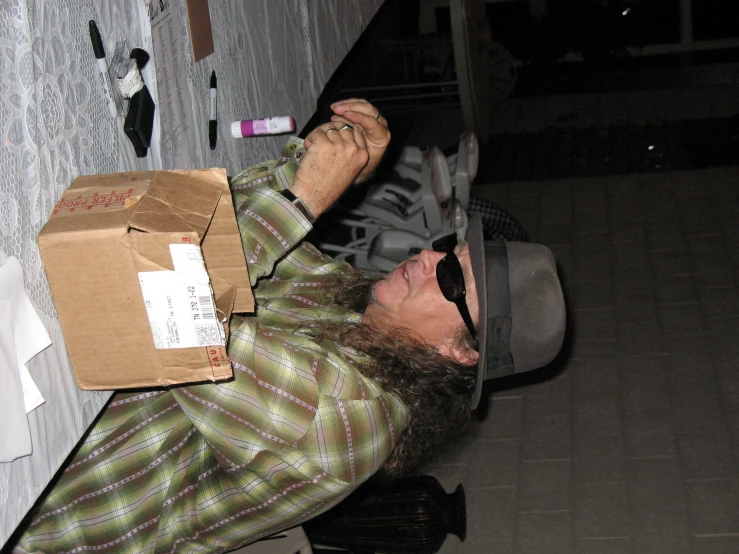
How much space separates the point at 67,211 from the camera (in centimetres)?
112

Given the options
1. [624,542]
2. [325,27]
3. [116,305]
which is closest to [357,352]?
[116,305]

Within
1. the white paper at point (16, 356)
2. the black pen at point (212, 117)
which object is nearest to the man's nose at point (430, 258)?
the black pen at point (212, 117)

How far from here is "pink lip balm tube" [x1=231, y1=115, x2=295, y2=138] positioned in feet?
5.63

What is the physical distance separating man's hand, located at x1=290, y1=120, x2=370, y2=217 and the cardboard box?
1.13 feet

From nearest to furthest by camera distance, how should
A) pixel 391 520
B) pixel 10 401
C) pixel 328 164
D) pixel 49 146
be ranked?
1. pixel 10 401
2. pixel 49 146
3. pixel 328 164
4. pixel 391 520

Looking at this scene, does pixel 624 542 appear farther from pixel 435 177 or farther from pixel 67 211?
pixel 67 211

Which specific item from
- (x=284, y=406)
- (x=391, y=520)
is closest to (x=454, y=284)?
(x=284, y=406)

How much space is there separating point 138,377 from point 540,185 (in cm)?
502

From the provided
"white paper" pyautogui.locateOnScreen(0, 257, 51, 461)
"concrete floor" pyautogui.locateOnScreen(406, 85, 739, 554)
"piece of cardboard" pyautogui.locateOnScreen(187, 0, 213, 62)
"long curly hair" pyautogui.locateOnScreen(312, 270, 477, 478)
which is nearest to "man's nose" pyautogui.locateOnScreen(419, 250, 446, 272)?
"long curly hair" pyautogui.locateOnScreen(312, 270, 477, 478)

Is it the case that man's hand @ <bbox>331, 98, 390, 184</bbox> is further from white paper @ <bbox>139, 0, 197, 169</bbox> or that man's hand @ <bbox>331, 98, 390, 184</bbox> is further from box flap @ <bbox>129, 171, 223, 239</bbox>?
box flap @ <bbox>129, 171, 223, 239</bbox>

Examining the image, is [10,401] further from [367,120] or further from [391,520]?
[391,520]

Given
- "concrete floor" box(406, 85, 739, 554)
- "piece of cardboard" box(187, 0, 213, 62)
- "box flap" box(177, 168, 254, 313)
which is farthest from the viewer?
"concrete floor" box(406, 85, 739, 554)

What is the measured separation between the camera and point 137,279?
3.52ft

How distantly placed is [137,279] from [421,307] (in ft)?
2.85
